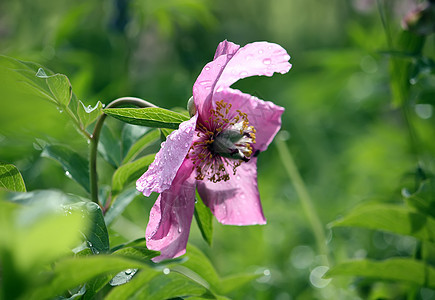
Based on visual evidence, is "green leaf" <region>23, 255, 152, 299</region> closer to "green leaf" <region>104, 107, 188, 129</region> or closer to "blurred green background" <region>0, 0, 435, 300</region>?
"green leaf" <region>104, 107, 188, 129</region>

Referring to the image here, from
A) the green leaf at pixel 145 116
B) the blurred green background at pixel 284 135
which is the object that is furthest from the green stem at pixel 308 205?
the green leaf at pixel 145 116

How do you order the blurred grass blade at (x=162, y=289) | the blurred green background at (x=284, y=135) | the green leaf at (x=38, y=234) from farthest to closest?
the blurred green background at (x=284, y=135) → the blurred grass blade at (x=162, y=289) → the green leaf at (x=38, y=234)

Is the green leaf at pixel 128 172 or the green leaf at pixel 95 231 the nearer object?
the green leaf at pixel 95 231

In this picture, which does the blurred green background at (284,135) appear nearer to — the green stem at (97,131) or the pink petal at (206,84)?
the green stem at (97,131)

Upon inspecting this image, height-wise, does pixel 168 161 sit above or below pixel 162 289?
above

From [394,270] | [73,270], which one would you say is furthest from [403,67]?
[73,270]

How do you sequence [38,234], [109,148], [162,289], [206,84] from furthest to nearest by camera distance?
[109,148] → [206,84] → [162,289] → [38,234]

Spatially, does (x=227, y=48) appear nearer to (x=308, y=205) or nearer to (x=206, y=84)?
(x=206, y=84)
